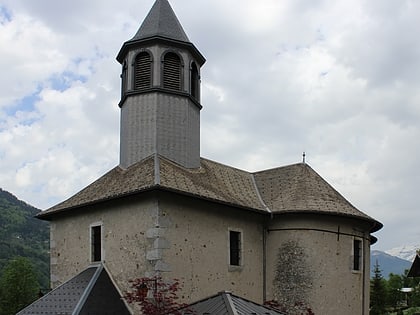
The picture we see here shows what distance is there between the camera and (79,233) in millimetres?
21031

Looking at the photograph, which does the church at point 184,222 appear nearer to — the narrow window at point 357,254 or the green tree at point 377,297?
the narrow window at point 357,254

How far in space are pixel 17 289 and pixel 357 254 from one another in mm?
34895

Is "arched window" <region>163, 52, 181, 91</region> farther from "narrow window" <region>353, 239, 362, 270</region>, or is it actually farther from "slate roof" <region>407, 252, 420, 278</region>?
"slate roof" <region>407, 252, 420, 278</region>

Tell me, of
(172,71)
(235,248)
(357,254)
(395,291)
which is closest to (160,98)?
(172,71)

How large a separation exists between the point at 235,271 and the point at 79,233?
5550 millimetres

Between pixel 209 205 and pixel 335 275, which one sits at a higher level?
pixel 209 205

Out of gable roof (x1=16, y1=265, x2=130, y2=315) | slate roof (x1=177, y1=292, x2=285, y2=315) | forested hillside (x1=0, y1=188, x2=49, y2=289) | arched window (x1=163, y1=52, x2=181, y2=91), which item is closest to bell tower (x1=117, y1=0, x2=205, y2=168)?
arched window (x1=163, y1=52, x2=181, y2=91)

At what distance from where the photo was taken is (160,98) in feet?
72.5

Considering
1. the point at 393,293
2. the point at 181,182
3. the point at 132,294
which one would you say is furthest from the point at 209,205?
the point at 393,293

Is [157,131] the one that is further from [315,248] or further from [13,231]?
[13,231]

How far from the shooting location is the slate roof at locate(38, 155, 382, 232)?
19.7 metres

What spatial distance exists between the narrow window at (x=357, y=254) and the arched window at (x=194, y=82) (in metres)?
8.32

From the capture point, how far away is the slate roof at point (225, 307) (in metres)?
15.6

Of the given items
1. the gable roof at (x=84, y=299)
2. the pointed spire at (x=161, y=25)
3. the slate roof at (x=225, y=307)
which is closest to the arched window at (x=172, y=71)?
the pointed spire at (x=161, y=25)
